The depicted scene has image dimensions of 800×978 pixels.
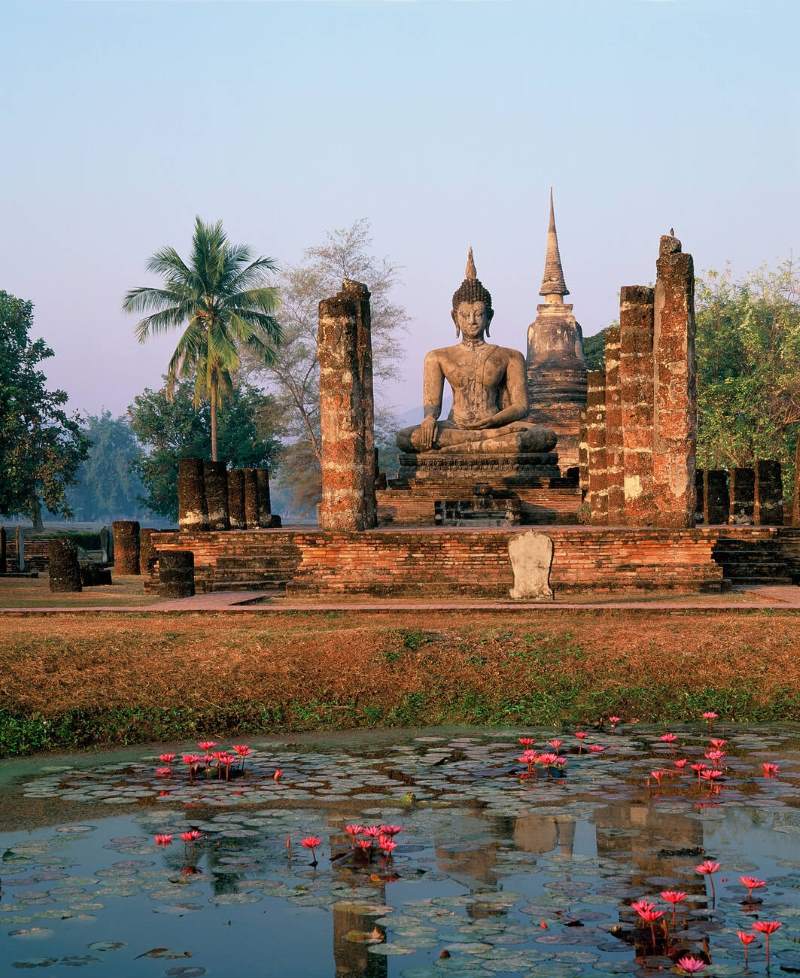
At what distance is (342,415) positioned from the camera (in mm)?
17969

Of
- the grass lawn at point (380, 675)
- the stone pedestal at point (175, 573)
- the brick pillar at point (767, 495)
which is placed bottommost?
the grass lawn at point (380, 675)

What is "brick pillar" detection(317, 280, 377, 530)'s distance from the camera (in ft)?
58.7

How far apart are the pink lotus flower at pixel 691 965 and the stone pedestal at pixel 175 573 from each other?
12865mm

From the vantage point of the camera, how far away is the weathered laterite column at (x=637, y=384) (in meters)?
20.0

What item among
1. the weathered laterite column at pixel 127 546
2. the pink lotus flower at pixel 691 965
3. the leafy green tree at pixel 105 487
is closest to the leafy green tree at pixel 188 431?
the weathered laterite column at pixel 127 546

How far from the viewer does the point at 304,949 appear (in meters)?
5.58

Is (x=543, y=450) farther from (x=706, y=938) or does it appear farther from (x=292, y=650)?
(x=706, y=938)

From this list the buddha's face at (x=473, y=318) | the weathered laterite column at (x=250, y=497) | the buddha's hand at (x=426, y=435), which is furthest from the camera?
the buddha's face at (x=473, y=318)

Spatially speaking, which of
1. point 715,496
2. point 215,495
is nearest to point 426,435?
point 715,496

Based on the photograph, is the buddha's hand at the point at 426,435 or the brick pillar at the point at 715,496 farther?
the buddha's hand at the point at 426,435

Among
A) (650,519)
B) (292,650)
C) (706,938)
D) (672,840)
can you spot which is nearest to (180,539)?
(650,519)

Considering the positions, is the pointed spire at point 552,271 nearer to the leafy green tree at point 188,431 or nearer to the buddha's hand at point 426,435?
the leafy green tree at point 188,431

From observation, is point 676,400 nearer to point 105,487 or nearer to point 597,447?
point 597,447

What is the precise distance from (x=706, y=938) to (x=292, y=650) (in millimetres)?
6956
